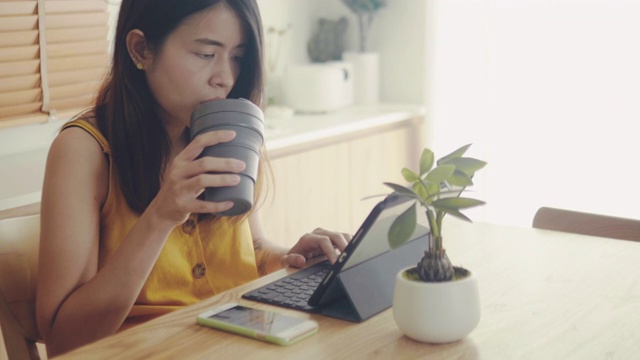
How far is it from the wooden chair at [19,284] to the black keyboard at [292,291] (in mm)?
388

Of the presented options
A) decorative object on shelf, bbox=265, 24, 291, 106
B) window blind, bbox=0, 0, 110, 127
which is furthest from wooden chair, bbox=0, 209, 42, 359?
decorative object on shelf, bbox=265, 24, 291, 106

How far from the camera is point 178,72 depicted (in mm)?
1494

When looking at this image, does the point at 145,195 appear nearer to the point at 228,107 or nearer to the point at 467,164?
the point at 228,107

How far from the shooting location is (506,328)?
1206mm

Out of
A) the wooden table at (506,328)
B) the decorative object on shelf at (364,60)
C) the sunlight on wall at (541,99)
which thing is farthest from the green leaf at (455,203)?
the decorative object on shelf at (364,60)

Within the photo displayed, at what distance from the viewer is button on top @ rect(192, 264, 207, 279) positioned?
5.22ft

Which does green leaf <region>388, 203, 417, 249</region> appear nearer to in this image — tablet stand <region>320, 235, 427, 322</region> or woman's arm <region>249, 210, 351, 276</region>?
tablet stand <region>320, 235, 427, 322</region>

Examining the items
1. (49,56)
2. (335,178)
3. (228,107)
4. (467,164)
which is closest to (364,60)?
(335,178)

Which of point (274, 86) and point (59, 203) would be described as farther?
point (274, 86)

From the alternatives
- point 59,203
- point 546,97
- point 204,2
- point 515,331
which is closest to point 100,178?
point 59,203

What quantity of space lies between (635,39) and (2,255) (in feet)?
7.70

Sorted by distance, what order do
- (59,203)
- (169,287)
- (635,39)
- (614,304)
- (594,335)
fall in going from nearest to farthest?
(594,335) → (614,304) → (59,203) → (169,287) → (635,39)

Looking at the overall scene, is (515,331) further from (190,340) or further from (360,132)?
(360,132)

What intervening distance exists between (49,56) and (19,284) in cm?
122
